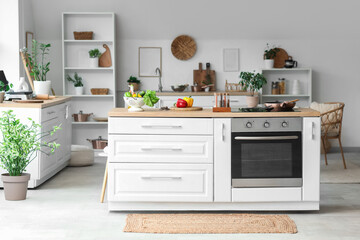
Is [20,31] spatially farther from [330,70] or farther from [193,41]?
[330,70]

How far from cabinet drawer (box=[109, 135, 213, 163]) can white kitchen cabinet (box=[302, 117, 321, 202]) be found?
781 mm

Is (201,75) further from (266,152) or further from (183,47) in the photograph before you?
(266,152)

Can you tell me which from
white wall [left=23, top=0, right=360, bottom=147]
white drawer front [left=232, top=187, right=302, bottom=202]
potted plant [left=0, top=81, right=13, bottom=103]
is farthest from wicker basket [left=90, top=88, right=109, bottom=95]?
white drawer front [left=232, top=187, right=302, bottom=202]

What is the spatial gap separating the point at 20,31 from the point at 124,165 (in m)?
3.78

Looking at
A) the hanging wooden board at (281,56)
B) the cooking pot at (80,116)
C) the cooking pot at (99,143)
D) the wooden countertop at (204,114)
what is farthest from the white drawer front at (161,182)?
the hanging wooden board at (281,56)

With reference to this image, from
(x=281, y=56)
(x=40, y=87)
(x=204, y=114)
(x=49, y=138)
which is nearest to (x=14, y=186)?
(x=49, y=138)

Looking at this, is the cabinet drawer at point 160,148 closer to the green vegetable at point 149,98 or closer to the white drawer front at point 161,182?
the white drawer front at point 161,182

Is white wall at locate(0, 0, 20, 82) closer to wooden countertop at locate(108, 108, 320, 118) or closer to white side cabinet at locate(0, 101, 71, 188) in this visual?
white side cabinet at locate(0, 101, 71, 188)

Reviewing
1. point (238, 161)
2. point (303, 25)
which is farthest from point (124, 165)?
point (303, 25)

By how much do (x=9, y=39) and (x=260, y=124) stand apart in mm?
4267

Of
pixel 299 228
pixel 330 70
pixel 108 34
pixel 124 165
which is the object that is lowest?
pixel 299 228

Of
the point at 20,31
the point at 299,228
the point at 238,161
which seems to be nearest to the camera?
the point at 299,228

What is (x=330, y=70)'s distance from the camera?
28.7ft

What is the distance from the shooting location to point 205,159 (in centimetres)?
468
